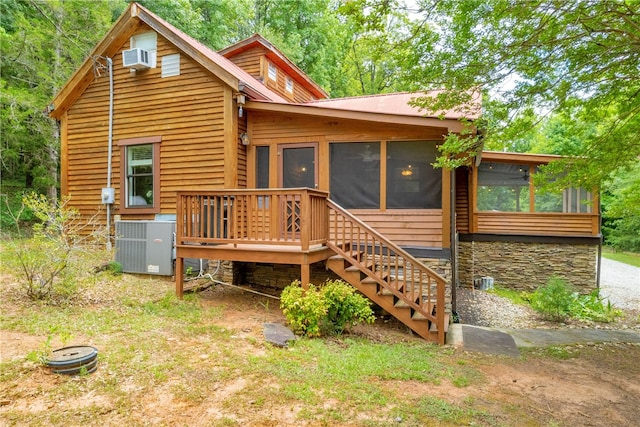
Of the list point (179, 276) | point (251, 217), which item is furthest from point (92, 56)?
point (251, 217)

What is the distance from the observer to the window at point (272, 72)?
11836 mm

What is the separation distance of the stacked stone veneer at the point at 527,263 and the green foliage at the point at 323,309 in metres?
7.36

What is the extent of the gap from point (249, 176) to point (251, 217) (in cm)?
220

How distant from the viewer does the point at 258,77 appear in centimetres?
1142

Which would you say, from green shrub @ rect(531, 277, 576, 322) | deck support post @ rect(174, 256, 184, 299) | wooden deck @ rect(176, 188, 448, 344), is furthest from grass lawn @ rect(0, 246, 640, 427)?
green shrub @ rect(531, 277, 576, 322)

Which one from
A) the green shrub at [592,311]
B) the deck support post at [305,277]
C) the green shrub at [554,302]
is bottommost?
the green shrub at [592,311]

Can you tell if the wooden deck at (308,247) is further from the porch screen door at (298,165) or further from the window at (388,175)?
the porch screen door at (298,165)

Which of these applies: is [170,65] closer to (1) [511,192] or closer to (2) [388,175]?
(2) [388,175]

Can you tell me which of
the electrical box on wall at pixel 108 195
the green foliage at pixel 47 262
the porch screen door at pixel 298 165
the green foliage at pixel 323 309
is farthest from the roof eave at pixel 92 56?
the green foliage at pixel 323 309

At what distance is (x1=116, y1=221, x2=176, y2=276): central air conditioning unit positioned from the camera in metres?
7.32

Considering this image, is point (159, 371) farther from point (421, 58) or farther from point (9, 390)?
point (421, 58)

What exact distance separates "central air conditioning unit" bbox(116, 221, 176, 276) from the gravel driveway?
1056cm

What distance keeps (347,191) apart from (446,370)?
3.95m

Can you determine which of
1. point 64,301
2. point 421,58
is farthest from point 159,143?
point 421,58
